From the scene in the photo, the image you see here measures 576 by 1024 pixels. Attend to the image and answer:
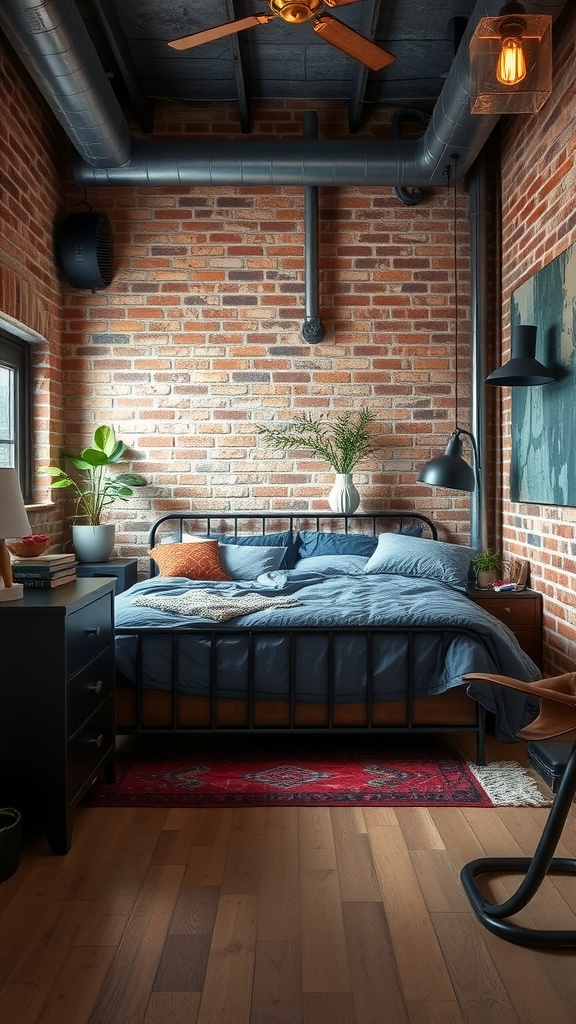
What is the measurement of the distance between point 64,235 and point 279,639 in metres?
3.03

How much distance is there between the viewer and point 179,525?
5.34 meters

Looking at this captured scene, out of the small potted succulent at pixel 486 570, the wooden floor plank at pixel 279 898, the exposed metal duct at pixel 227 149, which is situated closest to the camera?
the wooden floor plank at pixel 279 898

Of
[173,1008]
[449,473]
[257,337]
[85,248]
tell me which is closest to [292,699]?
[173,1008]

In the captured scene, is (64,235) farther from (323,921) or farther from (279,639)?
(323,921)

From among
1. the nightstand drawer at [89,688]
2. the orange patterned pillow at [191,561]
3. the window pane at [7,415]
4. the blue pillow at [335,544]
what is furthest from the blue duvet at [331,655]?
the window pane at [7,415]

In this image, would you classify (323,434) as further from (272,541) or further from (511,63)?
(511,63)

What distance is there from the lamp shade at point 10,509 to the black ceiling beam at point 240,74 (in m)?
2.63

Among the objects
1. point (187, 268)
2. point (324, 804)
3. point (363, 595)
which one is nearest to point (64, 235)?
point (187, 268)

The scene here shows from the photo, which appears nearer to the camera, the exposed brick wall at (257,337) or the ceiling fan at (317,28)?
the ceiling fan at (317,28)

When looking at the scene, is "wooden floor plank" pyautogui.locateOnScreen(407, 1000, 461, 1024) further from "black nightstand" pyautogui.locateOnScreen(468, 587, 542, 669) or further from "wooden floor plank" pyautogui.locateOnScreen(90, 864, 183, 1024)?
"black nightstand" pyautogui.locateOnScreen(468, 587, 542, 669)

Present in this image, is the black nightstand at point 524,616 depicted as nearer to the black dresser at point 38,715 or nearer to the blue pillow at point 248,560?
the blue pillow at point 248,560

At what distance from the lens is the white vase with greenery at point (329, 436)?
5184mm

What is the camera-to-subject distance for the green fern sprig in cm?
524

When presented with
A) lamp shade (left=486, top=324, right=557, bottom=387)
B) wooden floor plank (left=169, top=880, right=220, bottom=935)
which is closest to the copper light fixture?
lamp shade (left=486, top=324, right=557, bottom=387)
